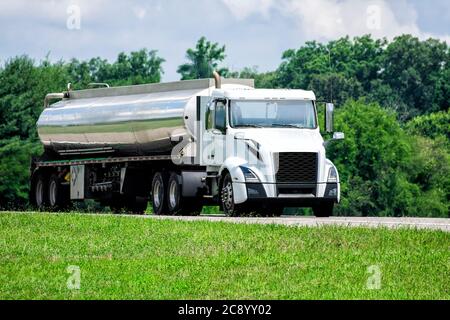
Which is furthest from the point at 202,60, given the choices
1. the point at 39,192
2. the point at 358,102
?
the point at 39,192

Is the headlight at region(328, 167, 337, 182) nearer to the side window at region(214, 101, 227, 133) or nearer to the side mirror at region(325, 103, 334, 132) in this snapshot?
the side mirror at region(325, 103, 334, 132)

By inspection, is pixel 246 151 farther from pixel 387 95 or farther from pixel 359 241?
pixel 387 95

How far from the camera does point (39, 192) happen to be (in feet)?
155

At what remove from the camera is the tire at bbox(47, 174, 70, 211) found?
149ft

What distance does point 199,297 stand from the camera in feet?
55.9

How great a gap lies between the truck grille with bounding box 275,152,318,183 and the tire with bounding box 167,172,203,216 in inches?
141

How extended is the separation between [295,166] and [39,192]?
15.3 metres

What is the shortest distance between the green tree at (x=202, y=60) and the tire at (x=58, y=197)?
313ft

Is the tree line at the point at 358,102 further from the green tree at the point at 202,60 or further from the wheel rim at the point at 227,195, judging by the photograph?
the wheel rim at the point at 227,195

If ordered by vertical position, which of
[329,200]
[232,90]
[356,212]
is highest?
[232,90]

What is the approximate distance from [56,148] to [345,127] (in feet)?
259

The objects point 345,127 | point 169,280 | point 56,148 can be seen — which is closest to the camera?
point 169,280

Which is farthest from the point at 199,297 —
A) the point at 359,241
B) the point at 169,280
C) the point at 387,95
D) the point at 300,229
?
the point at 387,95

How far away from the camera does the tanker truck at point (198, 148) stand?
34.0 m
